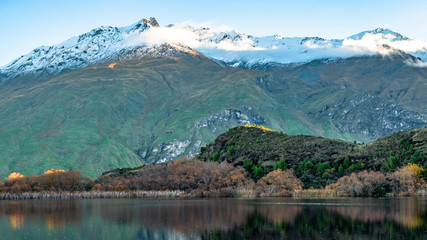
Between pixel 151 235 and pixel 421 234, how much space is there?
4080cm

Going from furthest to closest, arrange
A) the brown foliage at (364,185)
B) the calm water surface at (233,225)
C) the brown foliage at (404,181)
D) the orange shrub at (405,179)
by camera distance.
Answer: the brown foliage at (364,185)
the orange shrub at (405,179)
the brown foliage at (404,181)
the calm water surface at (233,225)

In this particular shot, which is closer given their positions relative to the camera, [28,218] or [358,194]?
[28,218]

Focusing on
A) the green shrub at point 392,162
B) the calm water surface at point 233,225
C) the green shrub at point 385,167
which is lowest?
the calm water surface at point 233,225

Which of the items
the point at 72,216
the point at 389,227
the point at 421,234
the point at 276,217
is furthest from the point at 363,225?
the point at 72,216

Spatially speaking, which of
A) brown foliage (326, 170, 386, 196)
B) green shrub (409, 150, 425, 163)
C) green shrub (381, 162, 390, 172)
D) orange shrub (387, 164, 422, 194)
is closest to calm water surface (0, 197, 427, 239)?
orange shrub (387, 164, 422, 194)

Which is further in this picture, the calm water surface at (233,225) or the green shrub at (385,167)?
the green shrub at (385,167)

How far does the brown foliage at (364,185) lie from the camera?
183 metres

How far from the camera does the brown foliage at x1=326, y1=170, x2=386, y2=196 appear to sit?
600 ft

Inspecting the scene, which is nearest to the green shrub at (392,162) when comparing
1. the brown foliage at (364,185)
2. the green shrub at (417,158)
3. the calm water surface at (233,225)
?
the green shrub at (417,158)

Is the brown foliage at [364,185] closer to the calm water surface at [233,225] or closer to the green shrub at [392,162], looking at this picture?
the green shrub at [392,162]

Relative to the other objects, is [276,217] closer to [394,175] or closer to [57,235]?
[57,235]

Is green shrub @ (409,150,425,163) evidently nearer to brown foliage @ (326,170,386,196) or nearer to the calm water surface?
brown foliage @ (326,170,386,196)

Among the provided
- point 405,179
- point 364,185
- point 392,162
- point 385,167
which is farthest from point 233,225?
point 392,162

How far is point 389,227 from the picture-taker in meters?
82.8
